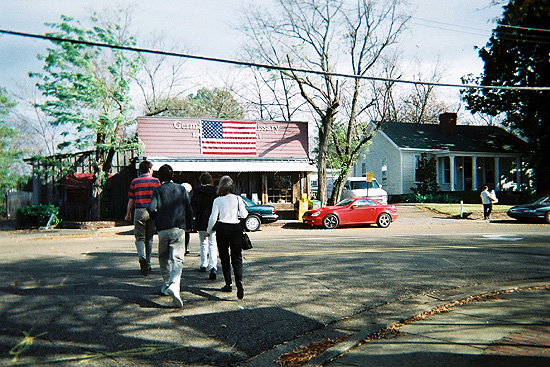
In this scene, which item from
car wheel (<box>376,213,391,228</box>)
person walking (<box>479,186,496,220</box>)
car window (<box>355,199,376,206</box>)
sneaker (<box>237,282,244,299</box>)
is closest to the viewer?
sneaker (<box>237,282,244,299</box>)

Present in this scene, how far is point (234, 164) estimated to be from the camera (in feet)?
78.6

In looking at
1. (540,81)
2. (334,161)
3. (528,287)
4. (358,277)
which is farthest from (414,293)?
(540,81)

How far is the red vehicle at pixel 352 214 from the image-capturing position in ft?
65.3

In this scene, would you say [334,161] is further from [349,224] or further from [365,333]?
[365,333]

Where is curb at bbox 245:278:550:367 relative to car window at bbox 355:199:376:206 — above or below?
below

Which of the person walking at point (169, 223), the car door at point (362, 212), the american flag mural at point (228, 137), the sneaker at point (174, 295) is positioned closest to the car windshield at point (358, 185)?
the american flag mural at point (228, 137)

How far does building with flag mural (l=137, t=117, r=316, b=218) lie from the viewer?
23766 millimetres

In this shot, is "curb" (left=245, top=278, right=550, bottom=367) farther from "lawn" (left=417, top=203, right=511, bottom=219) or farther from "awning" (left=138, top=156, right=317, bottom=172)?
"lawn" (left=417, top=203, right=511, bottom=219)

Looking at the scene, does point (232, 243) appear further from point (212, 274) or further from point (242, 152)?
point (242, 152)

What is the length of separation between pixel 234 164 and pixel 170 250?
1782cm

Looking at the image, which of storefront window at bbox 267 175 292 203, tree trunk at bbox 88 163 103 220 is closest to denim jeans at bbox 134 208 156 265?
tree trunk at bbox 88 163 103 220

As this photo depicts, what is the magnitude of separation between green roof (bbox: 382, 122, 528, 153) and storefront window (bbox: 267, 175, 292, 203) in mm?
14483

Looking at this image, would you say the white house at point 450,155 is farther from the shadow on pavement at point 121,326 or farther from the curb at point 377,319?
the shadow on pavement at point 121,326

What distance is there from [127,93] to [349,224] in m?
12.2
